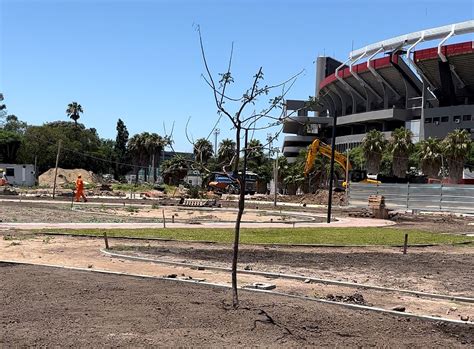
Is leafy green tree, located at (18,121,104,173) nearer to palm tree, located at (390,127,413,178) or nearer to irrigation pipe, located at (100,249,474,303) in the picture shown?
palm tree, located at (390,127,413,178)

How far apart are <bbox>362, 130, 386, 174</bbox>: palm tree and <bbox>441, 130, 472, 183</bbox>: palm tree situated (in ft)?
34.1

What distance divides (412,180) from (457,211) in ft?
51.9

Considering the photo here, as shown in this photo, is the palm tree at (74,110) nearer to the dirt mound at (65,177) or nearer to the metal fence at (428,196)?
the dirt mound at (65,177)

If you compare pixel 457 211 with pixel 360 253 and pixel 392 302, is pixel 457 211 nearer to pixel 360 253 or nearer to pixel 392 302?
pixel 360 253

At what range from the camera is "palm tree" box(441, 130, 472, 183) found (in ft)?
216

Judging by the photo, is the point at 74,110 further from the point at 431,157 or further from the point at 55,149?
the point at 431,157

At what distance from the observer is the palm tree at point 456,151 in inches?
2596

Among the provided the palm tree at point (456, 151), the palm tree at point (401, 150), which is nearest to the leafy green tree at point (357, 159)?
the palm tree at point (401, 150)

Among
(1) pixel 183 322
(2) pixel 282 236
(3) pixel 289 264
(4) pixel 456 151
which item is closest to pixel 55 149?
(4) pixel 456 151

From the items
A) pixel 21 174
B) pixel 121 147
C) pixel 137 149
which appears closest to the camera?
pixel 21 174

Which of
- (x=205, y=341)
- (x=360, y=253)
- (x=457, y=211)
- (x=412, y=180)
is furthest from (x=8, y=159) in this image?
(x=205, y=341)

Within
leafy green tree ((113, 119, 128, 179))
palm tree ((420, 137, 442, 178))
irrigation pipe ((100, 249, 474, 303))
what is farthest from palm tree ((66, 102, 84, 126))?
irrigation pipe ((100, 249, 474, 303))

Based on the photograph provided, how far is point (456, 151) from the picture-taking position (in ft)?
217

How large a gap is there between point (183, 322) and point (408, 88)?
108 metres
